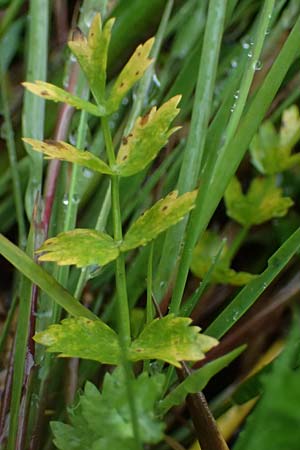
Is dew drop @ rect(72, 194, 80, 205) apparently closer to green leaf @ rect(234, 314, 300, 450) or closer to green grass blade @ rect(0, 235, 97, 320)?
green grass blade @ rect(0, 235, 97, 320)

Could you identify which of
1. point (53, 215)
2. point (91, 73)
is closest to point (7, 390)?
point (53, 215)

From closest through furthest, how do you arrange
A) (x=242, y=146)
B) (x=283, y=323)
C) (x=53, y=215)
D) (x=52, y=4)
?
(x=242, y=146)
(x=53, y=215)
(x=283, y=323)
(x=52, y=4)

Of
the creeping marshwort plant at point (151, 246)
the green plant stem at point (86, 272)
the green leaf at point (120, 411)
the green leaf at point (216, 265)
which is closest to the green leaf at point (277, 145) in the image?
the creeping marshwort plant at point (151, 246)

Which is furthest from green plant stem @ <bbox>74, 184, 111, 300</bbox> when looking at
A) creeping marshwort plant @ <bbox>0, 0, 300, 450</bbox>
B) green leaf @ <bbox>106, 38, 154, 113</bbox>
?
green leaf @ <bbox>106, 38, 154, 113</bbox>

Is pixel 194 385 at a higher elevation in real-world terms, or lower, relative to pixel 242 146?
lower

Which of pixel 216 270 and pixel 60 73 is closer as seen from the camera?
pixel 216 270

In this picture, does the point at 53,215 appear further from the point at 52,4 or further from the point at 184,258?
the point at 52,4

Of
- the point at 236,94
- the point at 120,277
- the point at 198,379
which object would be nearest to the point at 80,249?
the point at 120,277
